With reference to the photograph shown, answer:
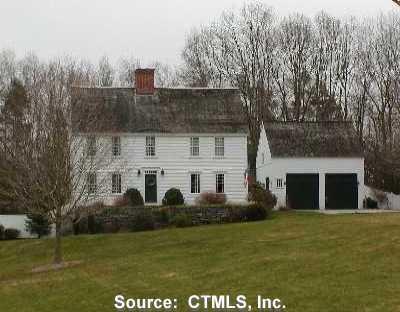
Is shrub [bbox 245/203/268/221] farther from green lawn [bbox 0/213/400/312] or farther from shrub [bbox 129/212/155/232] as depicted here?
green lawn [bbox 0/213/400/312]

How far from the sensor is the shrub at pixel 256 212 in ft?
123

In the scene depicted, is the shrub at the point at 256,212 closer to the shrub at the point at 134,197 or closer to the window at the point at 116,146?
the shrub at the point at 134,197

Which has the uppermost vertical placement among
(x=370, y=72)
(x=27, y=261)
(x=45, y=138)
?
(x=370, y=72)

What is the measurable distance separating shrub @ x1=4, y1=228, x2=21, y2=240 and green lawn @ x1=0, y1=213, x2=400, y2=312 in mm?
12436

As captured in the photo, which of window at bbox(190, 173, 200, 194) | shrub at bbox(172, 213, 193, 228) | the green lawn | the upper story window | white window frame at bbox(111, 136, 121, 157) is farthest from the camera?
window at bbox(190, 173, 200, 194)

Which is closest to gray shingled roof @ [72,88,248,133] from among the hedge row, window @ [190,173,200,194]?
window @ [190,173,200,194]

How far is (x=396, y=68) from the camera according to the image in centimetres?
5769

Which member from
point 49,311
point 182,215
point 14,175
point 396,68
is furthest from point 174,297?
point 396,68

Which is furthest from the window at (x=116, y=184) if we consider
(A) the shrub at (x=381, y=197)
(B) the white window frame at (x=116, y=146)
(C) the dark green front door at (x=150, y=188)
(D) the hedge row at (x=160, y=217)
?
(A) the shrub at (x=381, y=197)

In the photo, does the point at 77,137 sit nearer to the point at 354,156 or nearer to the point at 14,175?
the point at 14,175

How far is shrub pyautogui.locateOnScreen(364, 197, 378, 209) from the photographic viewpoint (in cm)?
4662

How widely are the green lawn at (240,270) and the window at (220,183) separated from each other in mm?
12969

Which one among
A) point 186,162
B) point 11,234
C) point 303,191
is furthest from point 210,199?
point 11,234

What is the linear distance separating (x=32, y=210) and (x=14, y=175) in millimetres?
2247
